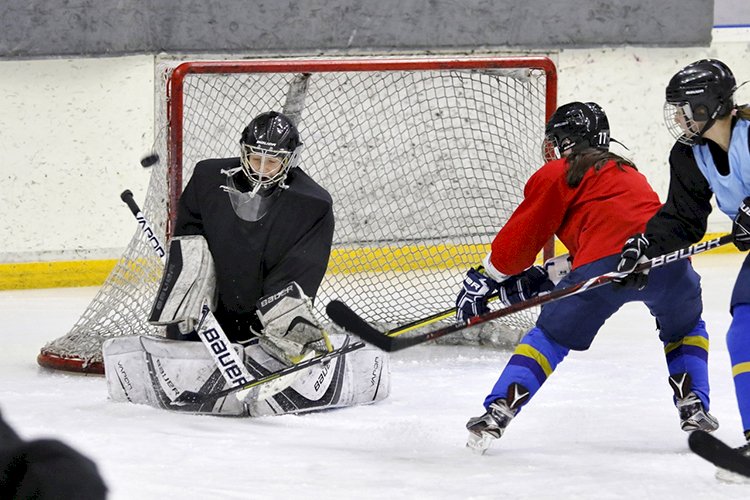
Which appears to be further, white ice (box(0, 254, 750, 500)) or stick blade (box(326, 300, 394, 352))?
stick blade (box(326, 300, 394, 352))

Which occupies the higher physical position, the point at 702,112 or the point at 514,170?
the point at 702,112

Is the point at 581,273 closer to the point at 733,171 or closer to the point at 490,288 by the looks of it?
the point at 490,288

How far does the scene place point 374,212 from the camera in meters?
5.14

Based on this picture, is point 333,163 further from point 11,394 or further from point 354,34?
point 11,394

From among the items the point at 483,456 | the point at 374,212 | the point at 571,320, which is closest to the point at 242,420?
the point at 483,456

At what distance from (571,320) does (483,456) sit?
36 centimetres

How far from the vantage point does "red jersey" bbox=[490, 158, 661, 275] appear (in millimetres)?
2820

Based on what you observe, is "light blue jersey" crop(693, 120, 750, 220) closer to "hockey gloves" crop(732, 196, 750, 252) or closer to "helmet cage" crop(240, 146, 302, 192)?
"hockey gloves" crop(732, 196, 750, 252)

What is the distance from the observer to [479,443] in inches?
110

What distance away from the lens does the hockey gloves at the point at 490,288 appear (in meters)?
2.99

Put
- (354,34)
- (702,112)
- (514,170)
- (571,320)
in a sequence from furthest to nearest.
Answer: (354,34) → (514,170) → (571,320) → (702,112)

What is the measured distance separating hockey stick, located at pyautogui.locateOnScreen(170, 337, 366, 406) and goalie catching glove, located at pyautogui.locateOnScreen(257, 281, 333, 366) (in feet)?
0.14

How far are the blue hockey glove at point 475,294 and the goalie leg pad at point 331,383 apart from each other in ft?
1.43

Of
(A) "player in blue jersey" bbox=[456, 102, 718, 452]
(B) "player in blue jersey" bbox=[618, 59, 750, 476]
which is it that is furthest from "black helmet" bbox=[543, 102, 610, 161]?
(B) "player in blue jersey" bbox=[618, 59, 750, 476]
